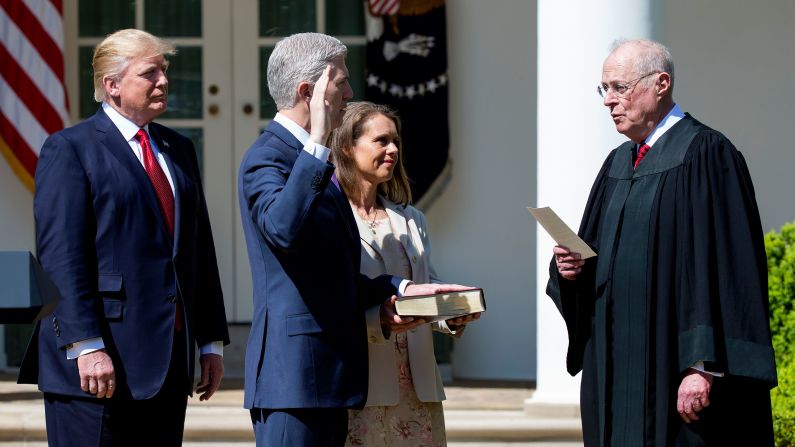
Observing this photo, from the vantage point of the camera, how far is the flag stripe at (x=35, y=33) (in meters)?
8.51

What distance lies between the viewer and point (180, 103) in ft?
29.3

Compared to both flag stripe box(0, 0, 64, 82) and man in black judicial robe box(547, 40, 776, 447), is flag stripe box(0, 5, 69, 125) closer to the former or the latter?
flag stripe box(0, 0, 64, 82)

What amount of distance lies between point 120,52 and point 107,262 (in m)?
0.69

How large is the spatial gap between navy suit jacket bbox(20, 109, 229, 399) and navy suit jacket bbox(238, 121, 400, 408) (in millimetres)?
457

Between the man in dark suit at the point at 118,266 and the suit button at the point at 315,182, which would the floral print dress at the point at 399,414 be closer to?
the man in dark suit at the point at 118,266

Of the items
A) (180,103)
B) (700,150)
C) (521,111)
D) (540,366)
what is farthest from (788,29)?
(700,150)

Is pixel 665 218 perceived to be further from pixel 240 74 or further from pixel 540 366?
pixel 240 74

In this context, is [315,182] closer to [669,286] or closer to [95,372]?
[95,372]

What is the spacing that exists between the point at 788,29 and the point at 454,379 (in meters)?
3.11

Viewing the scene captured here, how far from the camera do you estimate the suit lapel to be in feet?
14.2

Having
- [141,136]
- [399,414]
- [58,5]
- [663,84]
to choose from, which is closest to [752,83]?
[58,5]

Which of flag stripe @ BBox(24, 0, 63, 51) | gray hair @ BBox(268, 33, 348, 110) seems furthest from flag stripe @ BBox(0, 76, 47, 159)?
gray hair @ BBox(268, 33, 348, 110)

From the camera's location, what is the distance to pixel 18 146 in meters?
8.44

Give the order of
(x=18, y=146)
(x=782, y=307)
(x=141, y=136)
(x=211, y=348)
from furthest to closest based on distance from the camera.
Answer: (x=18, y=146)
(x=782, y=307)
(x=211, y=348)
(x=141, y=136)
